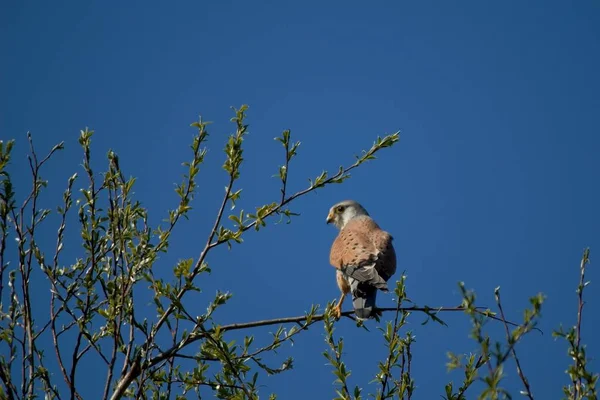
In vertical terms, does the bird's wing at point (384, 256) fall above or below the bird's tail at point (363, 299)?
above

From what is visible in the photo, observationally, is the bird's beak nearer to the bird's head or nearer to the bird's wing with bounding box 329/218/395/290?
the bird's head

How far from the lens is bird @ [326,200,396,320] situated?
4.68 meters

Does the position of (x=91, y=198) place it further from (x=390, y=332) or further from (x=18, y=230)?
(x=390, y=332)

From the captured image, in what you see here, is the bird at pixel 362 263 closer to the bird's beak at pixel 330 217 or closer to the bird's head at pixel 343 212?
the bird's head at pixel 343 212

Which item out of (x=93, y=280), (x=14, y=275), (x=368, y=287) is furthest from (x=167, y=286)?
(x=368, y=287)

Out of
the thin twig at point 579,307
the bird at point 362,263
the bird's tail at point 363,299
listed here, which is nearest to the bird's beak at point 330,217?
the bird at point 362,263

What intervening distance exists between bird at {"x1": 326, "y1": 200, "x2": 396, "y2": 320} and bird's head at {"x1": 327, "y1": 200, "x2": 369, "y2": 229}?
16.1 inches

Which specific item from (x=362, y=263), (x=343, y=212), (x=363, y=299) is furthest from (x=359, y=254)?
(x=343, y=212)

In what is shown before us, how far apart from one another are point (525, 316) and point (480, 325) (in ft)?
0.54

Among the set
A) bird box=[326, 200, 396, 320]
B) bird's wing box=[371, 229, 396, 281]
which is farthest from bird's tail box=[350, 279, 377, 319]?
bird's wing box=[371, 229, 396, 281]

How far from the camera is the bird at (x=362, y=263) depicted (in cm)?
468

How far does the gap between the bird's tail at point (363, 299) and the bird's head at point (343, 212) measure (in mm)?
2266

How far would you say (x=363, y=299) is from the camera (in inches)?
183

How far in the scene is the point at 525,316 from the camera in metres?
1.88
